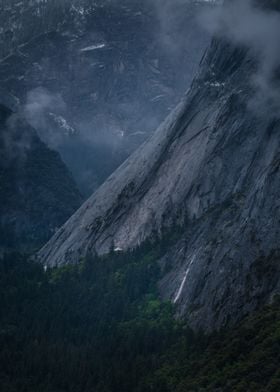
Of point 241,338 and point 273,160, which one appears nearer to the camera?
point 241,338

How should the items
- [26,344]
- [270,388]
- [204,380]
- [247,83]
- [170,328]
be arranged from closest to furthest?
[270,388] < [204,380] < [170,328] < [26,344] < [247,83]

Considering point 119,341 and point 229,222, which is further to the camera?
point 229,222

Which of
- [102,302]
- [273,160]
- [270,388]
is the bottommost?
[270,388]

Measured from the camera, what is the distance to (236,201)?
558 ft

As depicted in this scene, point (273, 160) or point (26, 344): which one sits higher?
point (273, 160)

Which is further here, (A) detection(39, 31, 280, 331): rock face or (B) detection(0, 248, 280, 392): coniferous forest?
(A) detection(39, 31, 280, 331): rock face

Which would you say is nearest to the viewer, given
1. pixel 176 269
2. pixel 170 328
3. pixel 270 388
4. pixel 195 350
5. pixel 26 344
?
pixel 270 388

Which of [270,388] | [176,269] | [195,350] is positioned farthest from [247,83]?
[270,388]

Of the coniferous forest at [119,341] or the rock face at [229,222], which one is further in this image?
the rock face at [229,222]

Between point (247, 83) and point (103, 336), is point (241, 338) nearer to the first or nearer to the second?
point (103, 336)

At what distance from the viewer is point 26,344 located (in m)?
165

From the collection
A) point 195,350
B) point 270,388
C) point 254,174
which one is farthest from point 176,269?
point 270,388

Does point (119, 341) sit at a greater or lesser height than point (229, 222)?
lesser

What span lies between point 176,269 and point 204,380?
57.9m
